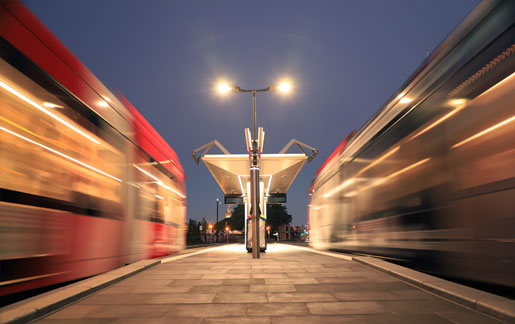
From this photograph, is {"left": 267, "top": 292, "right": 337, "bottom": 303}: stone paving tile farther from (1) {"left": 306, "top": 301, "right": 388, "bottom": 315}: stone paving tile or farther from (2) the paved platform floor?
(1) {"left": 306, "top": 301, "right": 388, "bottom": 315}: stone paving tile

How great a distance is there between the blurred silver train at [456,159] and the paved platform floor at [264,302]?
0.79m

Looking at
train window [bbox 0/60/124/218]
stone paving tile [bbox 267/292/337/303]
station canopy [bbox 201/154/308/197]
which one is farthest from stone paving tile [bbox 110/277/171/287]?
station canopy [bbox 201/154/308/197]

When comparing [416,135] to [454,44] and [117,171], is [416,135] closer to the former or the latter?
[454,44]

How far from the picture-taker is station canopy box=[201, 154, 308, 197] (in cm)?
1667

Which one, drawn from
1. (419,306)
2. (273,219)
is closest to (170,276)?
(419,306)

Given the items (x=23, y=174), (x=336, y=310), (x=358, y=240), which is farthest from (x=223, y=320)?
(x=358, y=240)

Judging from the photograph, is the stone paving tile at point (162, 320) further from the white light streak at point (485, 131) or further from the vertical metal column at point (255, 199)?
the vertical metal column at point (255, 199)

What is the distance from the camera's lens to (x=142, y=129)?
8.93 m

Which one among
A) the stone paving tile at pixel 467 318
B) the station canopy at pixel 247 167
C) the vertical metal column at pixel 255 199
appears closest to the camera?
the stone paving tile at pixel 467 318

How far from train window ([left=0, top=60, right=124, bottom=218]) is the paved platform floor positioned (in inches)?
57.1

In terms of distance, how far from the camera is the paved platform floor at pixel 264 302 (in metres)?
3.87

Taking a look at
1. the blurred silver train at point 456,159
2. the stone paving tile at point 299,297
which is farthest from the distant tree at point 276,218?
the stone paving tile at point 299,297

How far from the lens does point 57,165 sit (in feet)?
16.8

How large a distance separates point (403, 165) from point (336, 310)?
370cm
